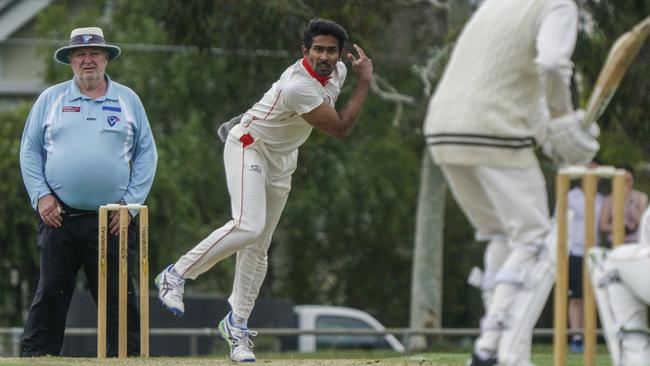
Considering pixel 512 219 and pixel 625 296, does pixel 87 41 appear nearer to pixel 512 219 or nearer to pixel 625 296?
pixel 512 219

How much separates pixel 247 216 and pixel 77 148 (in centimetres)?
124

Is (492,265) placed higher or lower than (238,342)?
higher

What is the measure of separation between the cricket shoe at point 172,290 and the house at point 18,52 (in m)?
20.8

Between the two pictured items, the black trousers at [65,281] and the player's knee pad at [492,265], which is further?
the black trousers at [65,281]

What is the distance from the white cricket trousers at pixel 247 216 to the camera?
28.7 ft

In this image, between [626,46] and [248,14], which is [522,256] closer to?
[626,46]

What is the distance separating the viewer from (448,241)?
28.0 m

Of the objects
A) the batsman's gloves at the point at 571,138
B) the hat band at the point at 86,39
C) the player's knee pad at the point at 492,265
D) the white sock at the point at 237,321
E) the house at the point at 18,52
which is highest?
the house at the point at 18,52

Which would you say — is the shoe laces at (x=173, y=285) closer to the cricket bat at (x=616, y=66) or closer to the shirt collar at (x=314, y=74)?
the shirt collar at (x=314, y=74)

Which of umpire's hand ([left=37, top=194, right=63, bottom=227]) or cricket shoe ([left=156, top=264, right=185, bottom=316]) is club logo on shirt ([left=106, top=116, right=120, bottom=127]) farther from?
cricket shoe ([left=156, top=264, right=185, bottom=316])

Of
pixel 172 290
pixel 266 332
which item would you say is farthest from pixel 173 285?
pixel 266 332

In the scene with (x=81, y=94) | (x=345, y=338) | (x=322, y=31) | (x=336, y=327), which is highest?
(x=322, y=31)

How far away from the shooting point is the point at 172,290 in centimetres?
893

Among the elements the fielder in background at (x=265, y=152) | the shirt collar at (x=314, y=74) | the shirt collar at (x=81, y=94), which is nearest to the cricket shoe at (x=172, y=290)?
the fielder in background at (x=265, y=152)
